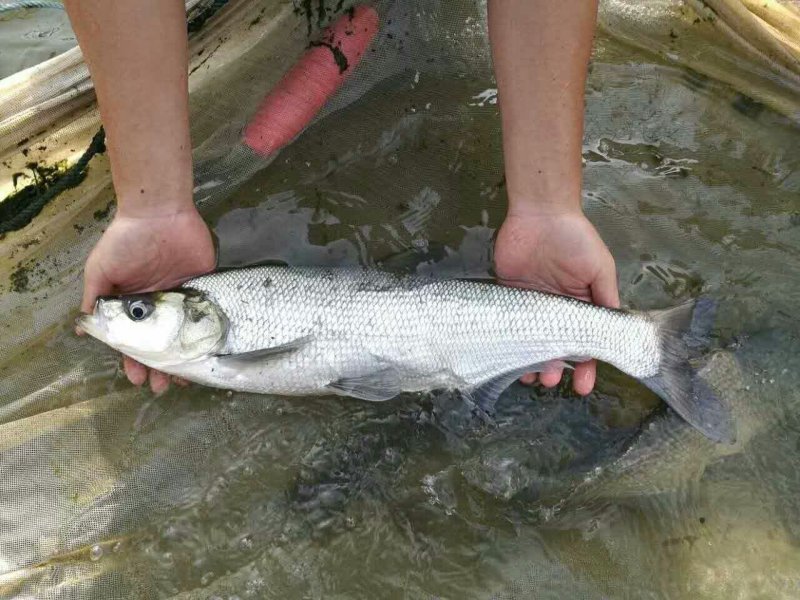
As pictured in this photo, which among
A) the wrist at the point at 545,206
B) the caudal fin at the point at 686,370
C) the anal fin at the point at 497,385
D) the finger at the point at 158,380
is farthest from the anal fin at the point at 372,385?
the caudal fin at the point at 686,370

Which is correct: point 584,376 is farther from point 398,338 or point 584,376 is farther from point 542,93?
point 542,93

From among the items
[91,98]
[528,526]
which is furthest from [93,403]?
[528,526]

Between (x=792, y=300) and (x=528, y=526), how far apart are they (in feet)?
4.38

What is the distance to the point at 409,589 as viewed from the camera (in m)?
2.03

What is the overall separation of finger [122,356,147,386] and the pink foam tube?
0.90 meters

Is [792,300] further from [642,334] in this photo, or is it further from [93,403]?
[93,403]

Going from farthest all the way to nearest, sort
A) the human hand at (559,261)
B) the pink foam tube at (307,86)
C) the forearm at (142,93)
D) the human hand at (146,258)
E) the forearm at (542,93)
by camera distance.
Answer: the pink foam tube at (307,86) → the human hand at (559,261) → the human hand at (146,258) → the forearm at (542,93) → the forearm at (142,93)

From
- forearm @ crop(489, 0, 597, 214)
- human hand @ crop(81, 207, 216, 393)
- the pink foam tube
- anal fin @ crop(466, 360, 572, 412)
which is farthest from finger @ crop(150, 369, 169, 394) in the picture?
forearm @ crop(489, 0, 597, 214)

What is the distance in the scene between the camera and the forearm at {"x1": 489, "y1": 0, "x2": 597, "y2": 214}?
6.30 feet

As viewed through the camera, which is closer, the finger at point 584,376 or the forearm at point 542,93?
the forearm at point 542,93

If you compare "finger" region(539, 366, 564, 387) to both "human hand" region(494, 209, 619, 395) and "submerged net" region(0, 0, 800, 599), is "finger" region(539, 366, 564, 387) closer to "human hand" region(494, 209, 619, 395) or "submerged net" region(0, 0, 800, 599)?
"human hand" region(494, 209, 619, 395)

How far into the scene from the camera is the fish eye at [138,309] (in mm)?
2008

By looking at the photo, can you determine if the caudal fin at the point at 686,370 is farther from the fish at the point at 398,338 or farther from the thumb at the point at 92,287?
the thumb at the point at 92,287

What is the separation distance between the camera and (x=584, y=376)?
2203mm
